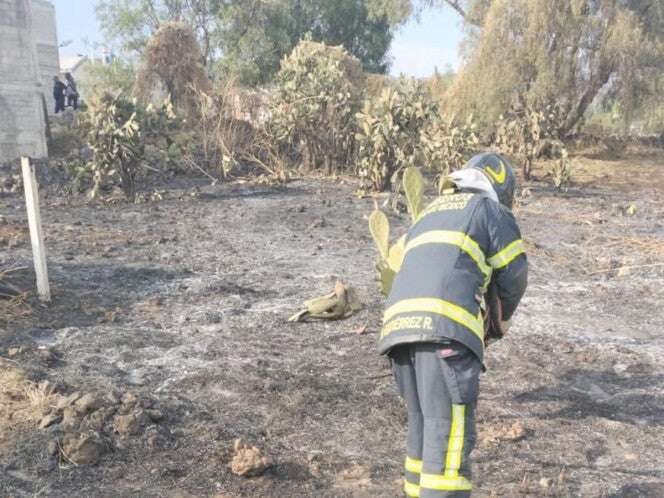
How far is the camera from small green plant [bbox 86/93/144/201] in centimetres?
1027

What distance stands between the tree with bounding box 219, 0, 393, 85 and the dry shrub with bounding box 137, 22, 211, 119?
6.58 m

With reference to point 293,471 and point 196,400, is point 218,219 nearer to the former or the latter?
point 196,400

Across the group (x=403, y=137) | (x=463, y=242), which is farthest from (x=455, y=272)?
(x=403, y=137)

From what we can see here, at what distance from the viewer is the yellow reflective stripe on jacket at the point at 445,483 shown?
8.02 feet

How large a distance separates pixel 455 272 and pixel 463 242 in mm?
123

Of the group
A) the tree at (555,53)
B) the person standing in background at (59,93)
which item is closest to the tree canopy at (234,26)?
the person standing in background at (59,93)

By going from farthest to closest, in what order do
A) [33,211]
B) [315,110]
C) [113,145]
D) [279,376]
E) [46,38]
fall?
[46,38] < [315,110] < [113,145] < [33,211] < [279,376]

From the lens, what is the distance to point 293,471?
3203 mm

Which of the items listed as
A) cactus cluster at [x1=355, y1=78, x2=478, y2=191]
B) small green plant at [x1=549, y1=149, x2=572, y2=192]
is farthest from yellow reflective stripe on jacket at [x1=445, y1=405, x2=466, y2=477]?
small green plant at [x1=549, y1=149, x2=572, y2=192]

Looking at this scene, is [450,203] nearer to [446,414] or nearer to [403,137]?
[446,414]

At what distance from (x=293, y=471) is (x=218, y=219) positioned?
6392mm

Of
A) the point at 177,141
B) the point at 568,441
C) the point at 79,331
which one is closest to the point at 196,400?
the point at 79,331

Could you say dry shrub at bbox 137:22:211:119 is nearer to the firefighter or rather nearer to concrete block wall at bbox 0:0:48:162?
concrete block wall at bbox 0:0:48:162

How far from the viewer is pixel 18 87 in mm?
13781
